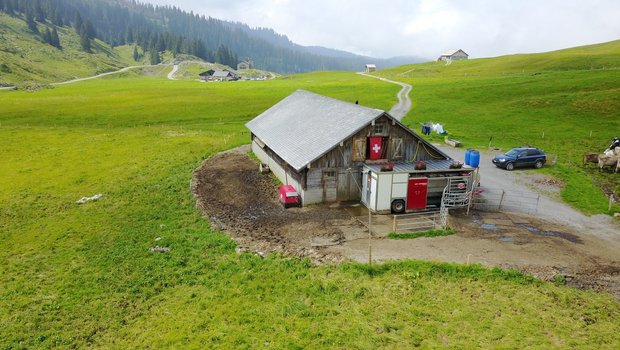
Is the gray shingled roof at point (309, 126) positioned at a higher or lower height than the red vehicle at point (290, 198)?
higher

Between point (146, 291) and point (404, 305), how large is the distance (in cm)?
1160

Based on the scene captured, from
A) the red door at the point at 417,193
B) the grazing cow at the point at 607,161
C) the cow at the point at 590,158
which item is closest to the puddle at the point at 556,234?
the red door at the point at 417,193

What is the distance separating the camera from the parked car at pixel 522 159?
40219 mm

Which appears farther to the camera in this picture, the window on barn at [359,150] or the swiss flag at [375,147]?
the swiss flag at [375,147]

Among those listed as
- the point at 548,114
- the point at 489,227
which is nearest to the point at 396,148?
the point at 489,227

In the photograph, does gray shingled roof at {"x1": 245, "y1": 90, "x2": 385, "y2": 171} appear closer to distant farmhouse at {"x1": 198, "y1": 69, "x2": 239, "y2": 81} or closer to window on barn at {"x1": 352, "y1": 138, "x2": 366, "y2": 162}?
window on barn at {"x1": 352, "y1": 138, "x2": 366, "y2": 162}

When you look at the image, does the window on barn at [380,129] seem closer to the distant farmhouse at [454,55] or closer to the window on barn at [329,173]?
the window on barn at [329,173]

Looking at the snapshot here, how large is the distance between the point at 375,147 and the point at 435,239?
9275mm

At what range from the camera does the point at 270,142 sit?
122 ft

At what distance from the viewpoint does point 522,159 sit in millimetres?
40219

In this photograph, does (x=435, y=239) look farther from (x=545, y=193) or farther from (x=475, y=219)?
(x=545, y=193)

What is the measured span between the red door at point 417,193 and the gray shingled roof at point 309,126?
18.0ft

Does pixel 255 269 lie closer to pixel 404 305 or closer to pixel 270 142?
pixel 404 305

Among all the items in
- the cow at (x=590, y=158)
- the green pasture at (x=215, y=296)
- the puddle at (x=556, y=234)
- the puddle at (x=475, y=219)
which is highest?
the cow at (x=590, y=158)
